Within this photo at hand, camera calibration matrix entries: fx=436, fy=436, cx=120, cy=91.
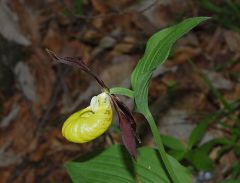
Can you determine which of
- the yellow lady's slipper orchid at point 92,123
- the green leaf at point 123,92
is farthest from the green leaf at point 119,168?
the green leaf at point 123,92

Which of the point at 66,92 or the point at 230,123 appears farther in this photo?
the point at 66,92

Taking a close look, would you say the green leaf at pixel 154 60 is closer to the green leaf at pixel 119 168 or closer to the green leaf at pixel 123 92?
the green leaf at pixel 123 92

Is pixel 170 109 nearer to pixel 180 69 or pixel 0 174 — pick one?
pixel 180 69

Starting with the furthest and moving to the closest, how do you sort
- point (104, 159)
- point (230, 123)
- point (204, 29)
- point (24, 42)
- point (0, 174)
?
1. point (24, 42)
2. point (204, 29)
3. point (0, 174)
4. point (230, 123)
5. point (104, 159)

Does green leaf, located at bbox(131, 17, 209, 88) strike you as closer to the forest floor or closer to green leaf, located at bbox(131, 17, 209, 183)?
green leaf, located at bbox(131, 17, 209, 183)

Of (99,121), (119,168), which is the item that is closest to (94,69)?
(119,168)

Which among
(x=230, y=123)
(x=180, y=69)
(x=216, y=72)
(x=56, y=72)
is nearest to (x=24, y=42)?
(x=56, y=72)

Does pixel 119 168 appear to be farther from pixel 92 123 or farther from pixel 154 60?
pixel 154 60
